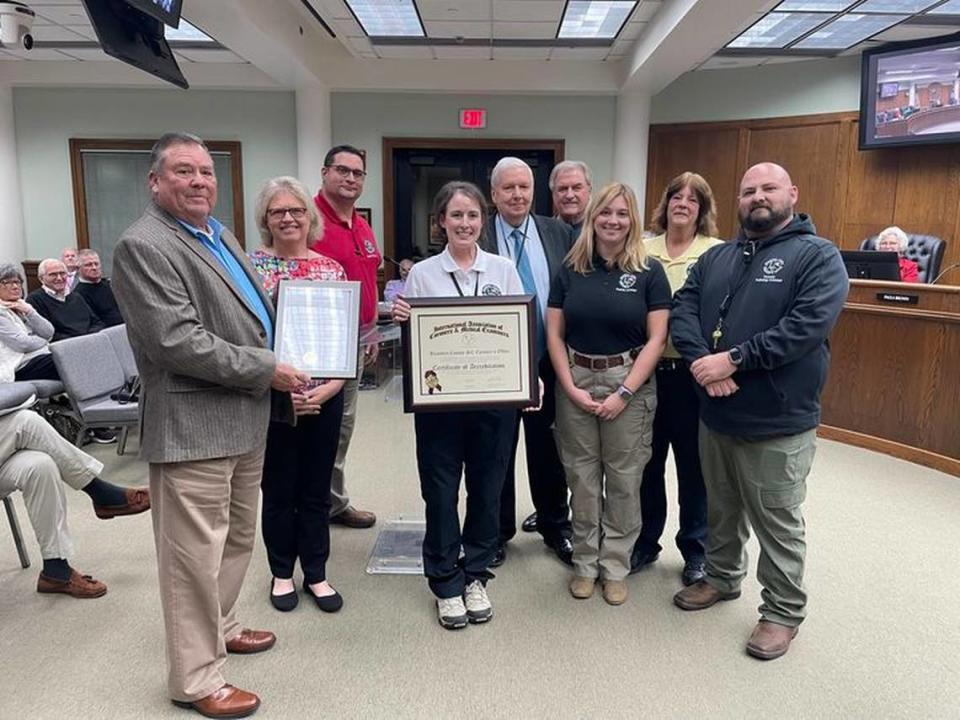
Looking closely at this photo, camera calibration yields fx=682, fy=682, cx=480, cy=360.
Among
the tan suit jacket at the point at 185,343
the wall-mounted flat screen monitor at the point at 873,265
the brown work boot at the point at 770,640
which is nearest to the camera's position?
the tan suit jacket at the point at 185,343


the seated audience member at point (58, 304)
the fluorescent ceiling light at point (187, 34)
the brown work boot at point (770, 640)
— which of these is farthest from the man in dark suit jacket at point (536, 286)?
the fluorescent ceiling light at point (187, 34)

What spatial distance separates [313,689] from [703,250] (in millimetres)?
2075

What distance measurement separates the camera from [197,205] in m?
1.79

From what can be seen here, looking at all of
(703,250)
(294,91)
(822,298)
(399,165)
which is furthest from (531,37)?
(822,298)

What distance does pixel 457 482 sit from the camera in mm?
2385

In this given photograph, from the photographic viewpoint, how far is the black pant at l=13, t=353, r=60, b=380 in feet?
13.7

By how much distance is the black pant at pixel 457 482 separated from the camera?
91.7 inches

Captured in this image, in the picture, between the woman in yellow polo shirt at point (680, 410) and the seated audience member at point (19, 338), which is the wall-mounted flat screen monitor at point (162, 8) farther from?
the woman in yellow polo shirt at point (680, 410)

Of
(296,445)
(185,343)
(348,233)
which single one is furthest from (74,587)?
(348,233)

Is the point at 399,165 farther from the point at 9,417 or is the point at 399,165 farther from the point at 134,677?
the point at 134,677

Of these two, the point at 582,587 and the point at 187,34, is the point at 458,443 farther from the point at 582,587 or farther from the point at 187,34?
the point at 187,34

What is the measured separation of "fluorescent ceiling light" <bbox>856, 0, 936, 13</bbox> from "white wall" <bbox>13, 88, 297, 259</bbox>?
578 centimetres

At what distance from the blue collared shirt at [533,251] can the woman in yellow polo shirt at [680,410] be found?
0.41 m

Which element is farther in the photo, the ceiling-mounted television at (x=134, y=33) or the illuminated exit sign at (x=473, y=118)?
the illuminated exit sign at (x=473, y=118)
